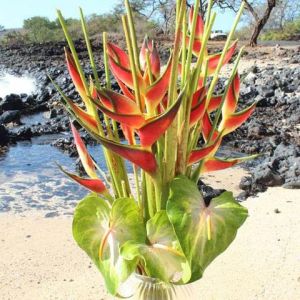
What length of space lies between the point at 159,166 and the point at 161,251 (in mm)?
142

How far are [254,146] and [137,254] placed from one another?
407 centimetres

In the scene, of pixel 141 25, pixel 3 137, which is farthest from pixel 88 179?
pixel 141 25

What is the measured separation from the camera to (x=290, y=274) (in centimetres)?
185

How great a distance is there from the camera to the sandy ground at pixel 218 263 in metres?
1.76

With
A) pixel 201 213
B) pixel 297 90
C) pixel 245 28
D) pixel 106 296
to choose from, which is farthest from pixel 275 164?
pixel 245 28

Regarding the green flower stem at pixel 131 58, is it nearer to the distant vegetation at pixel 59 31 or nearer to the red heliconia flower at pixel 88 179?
the red heliconia flower at pixel 88 179

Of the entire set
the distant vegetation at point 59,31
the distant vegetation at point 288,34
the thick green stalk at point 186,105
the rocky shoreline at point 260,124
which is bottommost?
the distant vegetation at point 288,34

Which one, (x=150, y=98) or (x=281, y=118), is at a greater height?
(x=150, y=98)

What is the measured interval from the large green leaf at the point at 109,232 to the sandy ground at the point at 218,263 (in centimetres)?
52

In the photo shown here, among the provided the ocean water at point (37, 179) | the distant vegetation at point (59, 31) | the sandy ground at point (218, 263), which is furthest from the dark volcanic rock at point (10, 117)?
the distant vegetation at point (59, 31)

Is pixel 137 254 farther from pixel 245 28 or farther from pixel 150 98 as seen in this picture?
pixel 245 28

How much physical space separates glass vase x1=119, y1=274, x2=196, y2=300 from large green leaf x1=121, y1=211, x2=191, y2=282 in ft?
0.08

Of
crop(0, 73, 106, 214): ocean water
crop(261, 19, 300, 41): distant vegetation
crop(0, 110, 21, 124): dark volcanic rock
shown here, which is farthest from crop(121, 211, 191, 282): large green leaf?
crop(261, 19, 300, 41): distant vegetation

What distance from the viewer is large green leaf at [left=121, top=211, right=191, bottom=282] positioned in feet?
2.80
